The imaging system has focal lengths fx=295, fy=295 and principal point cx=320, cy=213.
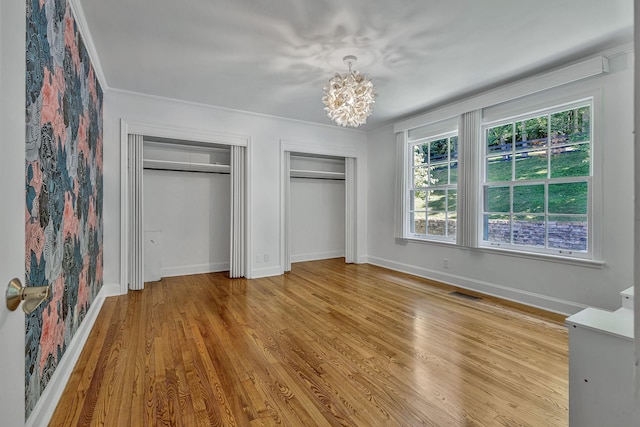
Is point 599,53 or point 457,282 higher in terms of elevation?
point 599,53

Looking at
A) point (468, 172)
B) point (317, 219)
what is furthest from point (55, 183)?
point (317, 219)

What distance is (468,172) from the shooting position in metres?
4.05

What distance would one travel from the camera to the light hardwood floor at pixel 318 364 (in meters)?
1.64

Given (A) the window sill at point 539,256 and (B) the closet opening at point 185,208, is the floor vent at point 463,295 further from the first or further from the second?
(B) the closet opening at point 185,208

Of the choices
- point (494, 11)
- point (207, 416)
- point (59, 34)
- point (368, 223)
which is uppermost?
point (494, 11)

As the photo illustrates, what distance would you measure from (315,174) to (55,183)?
4.45 metres

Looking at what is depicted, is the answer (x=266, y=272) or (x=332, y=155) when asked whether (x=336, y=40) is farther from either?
(x=266, y=272)

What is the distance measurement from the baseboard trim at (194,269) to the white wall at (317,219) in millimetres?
1447

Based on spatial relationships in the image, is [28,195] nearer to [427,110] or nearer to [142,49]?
[142,49]

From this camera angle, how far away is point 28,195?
53.0 inches

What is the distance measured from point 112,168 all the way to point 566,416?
4.90 meters

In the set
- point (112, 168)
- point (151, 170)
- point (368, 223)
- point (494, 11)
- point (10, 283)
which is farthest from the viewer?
point (368, 223)

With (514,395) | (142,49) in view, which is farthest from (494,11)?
(142,49)

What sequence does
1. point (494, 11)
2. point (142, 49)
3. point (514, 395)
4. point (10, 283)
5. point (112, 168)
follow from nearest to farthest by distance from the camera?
point (10, 283) < point (514, 395) < point (494, 11) < point (142, 49) < point (112, 168)
